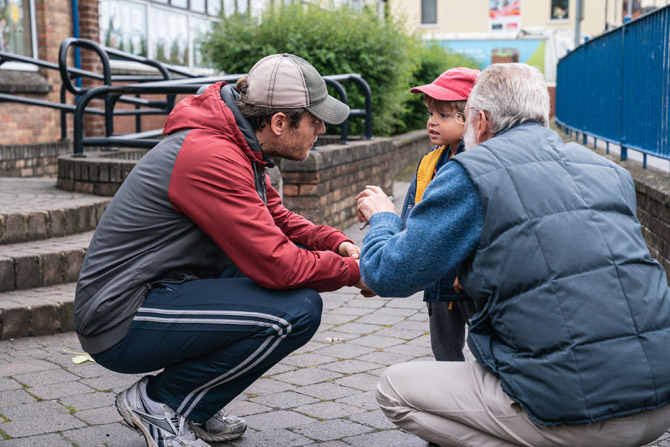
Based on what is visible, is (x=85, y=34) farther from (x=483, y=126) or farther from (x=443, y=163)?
(x=483, y=126)

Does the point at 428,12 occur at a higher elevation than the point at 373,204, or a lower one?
higher

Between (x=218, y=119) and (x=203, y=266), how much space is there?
55cm

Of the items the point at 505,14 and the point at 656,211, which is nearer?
the point at 656,211

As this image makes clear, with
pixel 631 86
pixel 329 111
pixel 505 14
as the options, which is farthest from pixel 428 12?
pixel 329 111

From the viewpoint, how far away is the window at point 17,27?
10.7 m

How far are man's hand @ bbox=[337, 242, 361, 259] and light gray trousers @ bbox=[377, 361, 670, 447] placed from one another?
794 millimetres

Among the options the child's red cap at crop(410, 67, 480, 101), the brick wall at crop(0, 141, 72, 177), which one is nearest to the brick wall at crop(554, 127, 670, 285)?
the child's red cap at crop(410, 67, 480, 101)

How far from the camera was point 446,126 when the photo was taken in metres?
3.25

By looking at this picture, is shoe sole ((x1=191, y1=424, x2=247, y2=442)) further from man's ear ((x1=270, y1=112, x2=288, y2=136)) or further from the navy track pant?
man's ear ((x1=270, y1=112, x2=288, y2=136))

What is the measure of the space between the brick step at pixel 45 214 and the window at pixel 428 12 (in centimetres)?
3552

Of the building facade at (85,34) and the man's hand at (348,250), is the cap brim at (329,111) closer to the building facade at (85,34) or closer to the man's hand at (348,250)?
the man's hand at (348,250)

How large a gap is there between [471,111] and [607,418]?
0.95m

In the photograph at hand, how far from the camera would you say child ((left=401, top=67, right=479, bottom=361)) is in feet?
10.4

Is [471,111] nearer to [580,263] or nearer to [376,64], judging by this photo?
[580,263]
